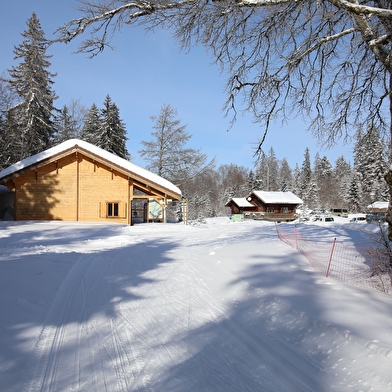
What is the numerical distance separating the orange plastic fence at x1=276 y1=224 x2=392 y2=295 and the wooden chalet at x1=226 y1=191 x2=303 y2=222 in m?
39.5

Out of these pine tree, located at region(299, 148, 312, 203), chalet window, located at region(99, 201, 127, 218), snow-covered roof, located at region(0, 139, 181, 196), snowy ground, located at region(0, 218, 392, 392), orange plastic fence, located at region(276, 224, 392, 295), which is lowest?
Answer: snowy ground, located at region(0, 218, 392, 392)

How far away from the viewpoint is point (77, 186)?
2144 cm

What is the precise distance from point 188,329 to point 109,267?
4249 mm

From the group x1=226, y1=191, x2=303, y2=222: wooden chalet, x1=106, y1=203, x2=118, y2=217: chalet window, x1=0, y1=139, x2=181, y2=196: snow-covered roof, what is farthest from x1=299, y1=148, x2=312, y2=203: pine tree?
x1=106, y1=203, x2=118, y2=217: chalet window

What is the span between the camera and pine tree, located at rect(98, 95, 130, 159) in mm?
36428

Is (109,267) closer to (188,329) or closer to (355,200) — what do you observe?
(188,329)

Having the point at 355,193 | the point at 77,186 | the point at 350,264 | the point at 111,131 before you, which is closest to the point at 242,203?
the point at 355,193

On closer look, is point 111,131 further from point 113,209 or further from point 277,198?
point 277,198

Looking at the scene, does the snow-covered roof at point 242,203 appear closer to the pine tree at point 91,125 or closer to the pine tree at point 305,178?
the pine tree at point 305,178

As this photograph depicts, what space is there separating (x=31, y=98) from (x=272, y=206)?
129 ft

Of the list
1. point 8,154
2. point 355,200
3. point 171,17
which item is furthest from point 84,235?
point 355,200

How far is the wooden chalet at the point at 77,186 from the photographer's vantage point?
68.3 ft

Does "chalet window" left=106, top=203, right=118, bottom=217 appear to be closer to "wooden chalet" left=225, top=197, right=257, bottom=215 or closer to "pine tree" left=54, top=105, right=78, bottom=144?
"pine tree" left=54, top=105, right=78, bottom=144

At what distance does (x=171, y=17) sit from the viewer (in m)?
6.16
